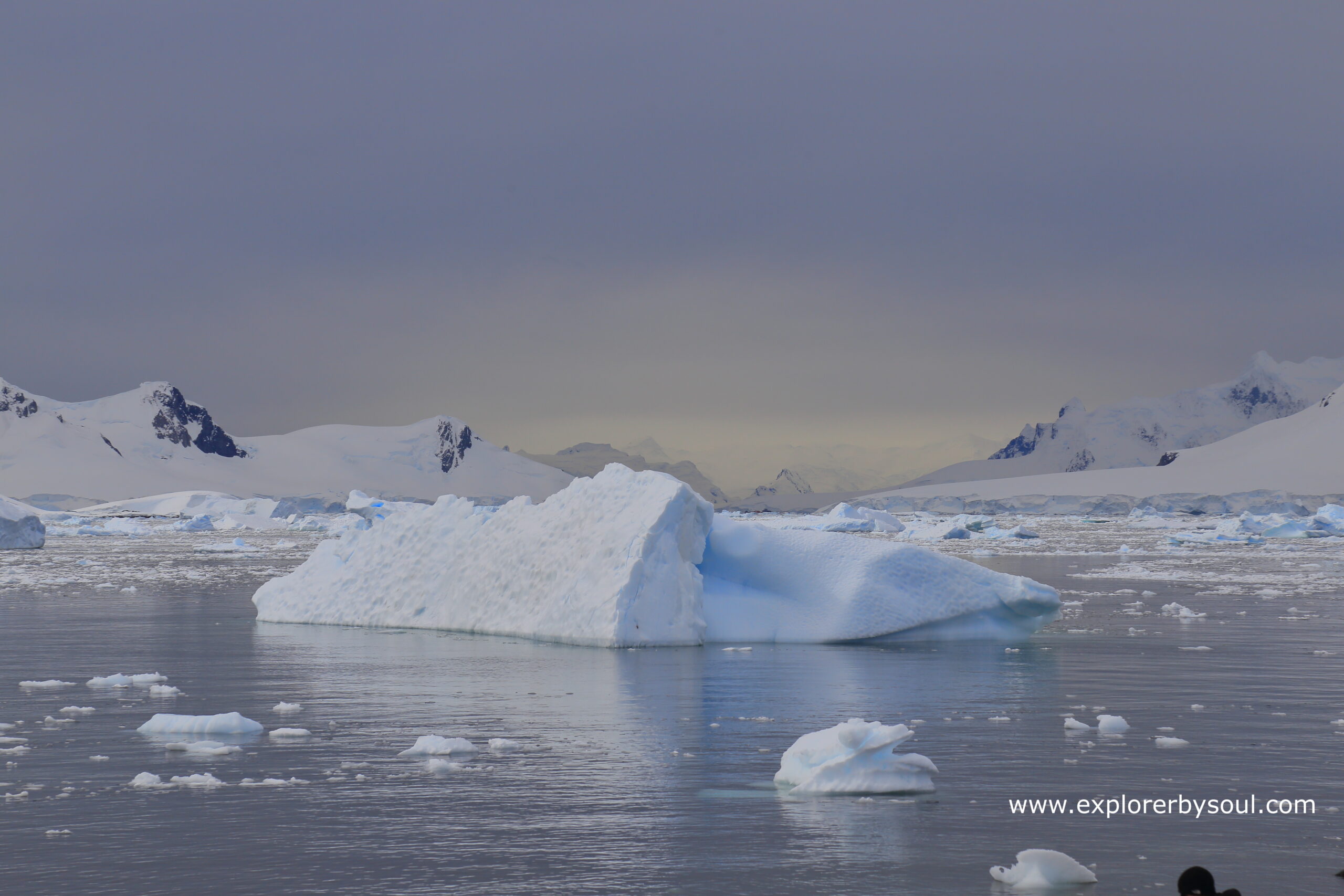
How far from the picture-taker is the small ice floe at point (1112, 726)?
9.70m

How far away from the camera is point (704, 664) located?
554 inches

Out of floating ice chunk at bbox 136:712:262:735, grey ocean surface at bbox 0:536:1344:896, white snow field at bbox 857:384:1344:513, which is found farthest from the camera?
white snow field at bbox 857:384:1344:513

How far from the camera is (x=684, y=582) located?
1659 cm

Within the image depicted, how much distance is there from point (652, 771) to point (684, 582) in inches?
325

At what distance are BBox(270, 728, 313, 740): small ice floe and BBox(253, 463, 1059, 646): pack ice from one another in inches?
258

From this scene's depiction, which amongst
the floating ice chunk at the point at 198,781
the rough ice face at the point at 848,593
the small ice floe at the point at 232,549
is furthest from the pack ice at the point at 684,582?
the small ice floe at the point at 232,549

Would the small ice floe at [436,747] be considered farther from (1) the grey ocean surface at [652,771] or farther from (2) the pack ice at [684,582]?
(2) the pack ice at [684,582]

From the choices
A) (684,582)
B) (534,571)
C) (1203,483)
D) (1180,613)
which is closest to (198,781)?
(684,582)

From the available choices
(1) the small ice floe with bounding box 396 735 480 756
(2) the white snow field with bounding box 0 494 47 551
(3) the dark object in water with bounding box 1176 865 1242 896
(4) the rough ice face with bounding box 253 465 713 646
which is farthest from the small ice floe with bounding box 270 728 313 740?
(2) the white snow field with bounding box 0 494 47 551

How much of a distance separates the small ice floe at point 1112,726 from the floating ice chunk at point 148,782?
269 inches

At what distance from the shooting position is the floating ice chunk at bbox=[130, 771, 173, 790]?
7844 millimetres

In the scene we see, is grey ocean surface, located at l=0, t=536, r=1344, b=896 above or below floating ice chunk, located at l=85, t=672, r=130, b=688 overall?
below

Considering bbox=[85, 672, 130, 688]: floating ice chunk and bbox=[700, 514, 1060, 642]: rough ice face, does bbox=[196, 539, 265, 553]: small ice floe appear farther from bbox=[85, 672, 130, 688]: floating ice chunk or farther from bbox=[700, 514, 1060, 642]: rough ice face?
bbox=[85, 672, 130, 688]: floating ice chunk

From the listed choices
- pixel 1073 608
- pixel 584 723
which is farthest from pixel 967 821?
pixel 1073 608
